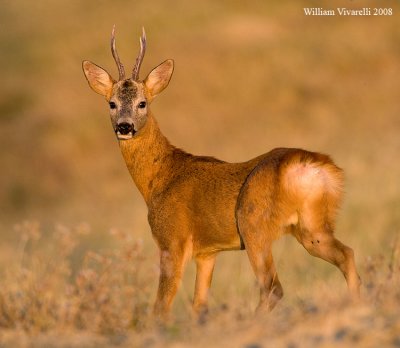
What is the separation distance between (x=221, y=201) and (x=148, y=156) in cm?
150

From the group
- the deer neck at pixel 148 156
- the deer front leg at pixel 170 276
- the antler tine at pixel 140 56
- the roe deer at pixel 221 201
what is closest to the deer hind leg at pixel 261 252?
the roe deer at pixel 221 201

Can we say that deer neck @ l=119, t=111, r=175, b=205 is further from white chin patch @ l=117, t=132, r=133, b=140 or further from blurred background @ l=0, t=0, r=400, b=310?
blurred background @ l=0, t=0, r=400, b=310

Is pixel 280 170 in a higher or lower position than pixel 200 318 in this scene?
higher

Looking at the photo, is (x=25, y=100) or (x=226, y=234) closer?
(x=226, y=234)

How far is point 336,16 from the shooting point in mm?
42094

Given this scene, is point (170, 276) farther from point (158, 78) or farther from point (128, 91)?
point (158, 78)

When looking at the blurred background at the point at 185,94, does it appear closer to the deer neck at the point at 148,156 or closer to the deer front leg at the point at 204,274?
the deer neck at the point at 148,156

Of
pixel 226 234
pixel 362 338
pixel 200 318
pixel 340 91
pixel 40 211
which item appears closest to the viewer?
pixel 362 338

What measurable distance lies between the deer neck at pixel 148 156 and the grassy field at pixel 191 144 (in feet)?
4.21

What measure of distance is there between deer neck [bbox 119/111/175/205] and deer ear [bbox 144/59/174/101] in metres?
0.45

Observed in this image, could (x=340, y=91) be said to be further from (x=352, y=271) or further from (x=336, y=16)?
(x=352, y=271)

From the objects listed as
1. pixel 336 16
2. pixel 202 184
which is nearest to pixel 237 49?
pixel 336 16

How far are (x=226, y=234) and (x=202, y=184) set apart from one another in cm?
65

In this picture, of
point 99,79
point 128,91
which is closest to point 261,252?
point 128,91
